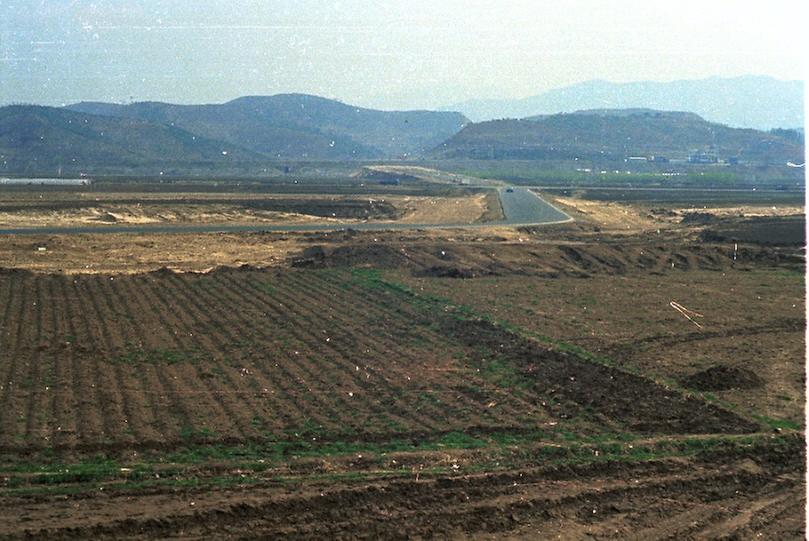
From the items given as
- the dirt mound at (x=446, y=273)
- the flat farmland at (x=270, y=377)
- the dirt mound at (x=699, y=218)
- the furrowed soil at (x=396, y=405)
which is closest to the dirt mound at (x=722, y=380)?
the furrowed soil at (x=396, y=405)

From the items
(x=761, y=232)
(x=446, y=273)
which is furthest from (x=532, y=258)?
(x=761, y=232)

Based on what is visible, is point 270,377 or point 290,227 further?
point 290,227

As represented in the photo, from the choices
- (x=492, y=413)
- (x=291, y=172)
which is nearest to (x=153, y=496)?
(x=492, y=413)

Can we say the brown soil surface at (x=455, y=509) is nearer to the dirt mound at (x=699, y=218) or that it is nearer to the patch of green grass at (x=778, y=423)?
the patch of green grass at (x=778, y=423)

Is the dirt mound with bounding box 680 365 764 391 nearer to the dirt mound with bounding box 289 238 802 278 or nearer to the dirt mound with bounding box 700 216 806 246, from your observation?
the dirt mound with bounding box 289 238 802 278

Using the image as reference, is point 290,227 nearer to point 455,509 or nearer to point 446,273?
point 446,273
